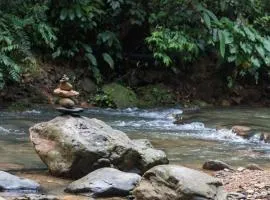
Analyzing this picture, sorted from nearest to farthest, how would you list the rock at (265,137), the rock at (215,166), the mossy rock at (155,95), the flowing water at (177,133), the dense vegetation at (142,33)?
the rock at (215,166) < the flowing water at (177,133) < the rock at (265,137) < the dense vegetation at (142,33) < the mossy rock at (155,95)

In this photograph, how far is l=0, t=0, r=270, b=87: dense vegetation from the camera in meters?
12.3

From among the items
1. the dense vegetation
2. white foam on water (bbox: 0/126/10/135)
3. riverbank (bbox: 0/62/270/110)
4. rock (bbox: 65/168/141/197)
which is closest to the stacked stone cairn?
rock (bbox: 65/168/141/197)

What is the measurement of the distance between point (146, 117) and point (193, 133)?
1899 mm

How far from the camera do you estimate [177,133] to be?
27.7 feet

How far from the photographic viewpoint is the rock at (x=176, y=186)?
438 cm

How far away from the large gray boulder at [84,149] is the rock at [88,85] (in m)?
6.41

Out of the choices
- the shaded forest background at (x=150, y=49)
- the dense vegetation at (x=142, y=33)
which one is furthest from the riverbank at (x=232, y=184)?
the dense vegetation at (x=142, y=33)

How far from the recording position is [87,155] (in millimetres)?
5207

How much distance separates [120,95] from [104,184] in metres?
7.19

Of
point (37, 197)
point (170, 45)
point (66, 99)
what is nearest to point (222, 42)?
point (170, 45)

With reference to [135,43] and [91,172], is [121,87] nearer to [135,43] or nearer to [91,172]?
[135,43]

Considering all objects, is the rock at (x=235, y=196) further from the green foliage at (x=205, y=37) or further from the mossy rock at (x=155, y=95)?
the green foliage at (x=205, y=37)

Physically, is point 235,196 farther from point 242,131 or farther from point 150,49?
point 150,49

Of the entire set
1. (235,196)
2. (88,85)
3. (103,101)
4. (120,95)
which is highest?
(88,85)
